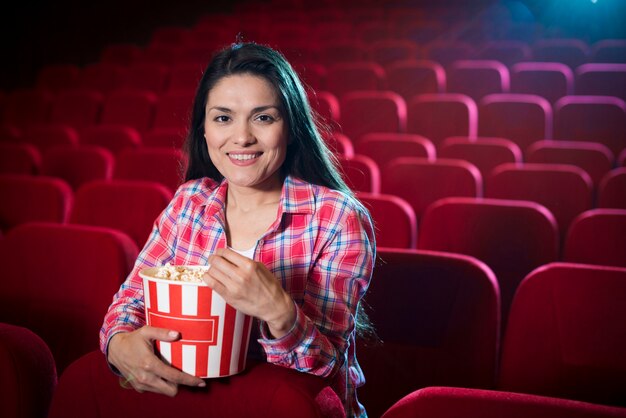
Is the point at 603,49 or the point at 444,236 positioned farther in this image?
the point at 603,49

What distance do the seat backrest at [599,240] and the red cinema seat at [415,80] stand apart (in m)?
1.42

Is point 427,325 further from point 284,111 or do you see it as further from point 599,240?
point 599,240

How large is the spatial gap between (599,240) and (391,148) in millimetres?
731

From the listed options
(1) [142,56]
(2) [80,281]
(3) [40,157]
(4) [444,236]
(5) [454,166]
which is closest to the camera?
(2) [80,281]

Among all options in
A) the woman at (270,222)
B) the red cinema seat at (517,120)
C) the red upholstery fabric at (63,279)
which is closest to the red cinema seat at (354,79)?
the red cinema seat at (517,120)

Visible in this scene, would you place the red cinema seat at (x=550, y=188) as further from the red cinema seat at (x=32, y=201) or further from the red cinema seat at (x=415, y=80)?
the red cinema seat at (x=415, y=80)

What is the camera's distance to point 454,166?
1417mm

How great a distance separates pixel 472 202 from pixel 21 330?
30.4 inches

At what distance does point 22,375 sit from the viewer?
0.52 meters

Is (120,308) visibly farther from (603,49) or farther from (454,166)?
(603,49)

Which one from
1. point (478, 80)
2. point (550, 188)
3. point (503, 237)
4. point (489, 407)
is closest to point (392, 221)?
point (503, 237)

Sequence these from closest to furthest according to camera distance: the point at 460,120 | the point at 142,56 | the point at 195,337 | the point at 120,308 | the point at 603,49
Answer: the point at 195,337 < the point at 120,308 < the point at 460,120 < the point at 603,49 < the point at 142,56

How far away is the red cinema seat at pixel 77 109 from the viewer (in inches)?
92.4

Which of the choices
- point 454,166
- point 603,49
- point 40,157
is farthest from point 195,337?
point 603,49
